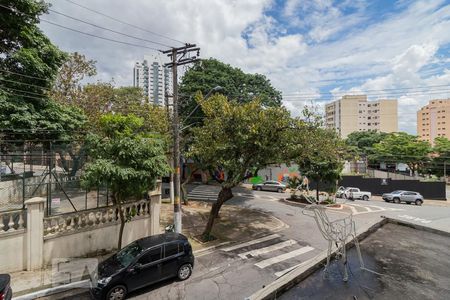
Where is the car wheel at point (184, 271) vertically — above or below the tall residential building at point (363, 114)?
below

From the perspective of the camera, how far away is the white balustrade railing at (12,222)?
930cm

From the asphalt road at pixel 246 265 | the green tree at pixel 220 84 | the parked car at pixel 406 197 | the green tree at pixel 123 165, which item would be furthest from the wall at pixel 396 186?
the green tree at pixel 123 165

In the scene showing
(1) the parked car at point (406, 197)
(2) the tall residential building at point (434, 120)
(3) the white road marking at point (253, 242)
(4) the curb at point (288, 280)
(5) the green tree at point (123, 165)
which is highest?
(2) the tall residential building at point (434, 120)

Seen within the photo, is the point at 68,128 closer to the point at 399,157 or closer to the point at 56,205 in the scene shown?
the point at 56,205

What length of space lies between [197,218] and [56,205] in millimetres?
9387

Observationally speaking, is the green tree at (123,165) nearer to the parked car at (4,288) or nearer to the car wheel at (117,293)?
the car wheel at (117,293)

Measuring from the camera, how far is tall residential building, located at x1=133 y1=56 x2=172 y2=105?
31653mm

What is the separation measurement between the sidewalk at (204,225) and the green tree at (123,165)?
3285 millimetres

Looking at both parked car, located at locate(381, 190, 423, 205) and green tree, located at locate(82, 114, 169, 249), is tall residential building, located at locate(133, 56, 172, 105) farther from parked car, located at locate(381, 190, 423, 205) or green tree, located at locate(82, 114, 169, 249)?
parked car, located at locate(381, 190, 423, 205)

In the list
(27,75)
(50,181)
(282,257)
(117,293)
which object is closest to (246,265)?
(282,257)

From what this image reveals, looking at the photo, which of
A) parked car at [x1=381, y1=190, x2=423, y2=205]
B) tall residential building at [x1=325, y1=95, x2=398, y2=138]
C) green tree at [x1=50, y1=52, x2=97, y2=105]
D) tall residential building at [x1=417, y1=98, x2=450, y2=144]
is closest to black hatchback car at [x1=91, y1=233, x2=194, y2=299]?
green tree at [x1=50, y1=52, x2=97, y2=105]

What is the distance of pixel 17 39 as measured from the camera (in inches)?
594

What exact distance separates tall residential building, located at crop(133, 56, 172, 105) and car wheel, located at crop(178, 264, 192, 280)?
829 inches

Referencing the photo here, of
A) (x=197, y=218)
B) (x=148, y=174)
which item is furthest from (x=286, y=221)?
(x=148, y=174)
